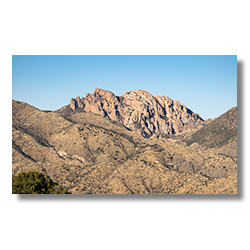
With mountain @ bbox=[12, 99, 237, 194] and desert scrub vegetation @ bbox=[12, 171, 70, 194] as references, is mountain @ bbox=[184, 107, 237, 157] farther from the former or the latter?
desert scrub vegetation @ bbox=[12, 171, 70, 194]

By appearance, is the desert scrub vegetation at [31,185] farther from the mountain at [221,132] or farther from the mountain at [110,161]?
the mountain at [221,132]

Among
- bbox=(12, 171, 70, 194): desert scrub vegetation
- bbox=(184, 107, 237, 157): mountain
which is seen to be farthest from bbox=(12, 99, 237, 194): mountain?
bbox=(184, 107, 237, 157): mountain

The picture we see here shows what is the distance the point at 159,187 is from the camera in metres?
65.7

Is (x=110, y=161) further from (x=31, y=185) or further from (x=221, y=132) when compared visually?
(x=221, y=132)

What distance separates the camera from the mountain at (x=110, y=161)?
65250 millimetres

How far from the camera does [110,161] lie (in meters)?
90.4

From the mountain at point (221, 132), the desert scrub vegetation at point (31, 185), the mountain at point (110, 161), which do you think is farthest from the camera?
the mountain at point (221, 132)

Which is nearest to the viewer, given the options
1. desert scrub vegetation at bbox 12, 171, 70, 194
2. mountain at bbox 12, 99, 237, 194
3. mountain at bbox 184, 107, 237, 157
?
desert scrub vegetation at bbox 12, 171, 70, 194

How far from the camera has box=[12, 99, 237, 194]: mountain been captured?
214 feet

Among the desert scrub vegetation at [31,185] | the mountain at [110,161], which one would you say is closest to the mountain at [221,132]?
the mountain at [110,161]

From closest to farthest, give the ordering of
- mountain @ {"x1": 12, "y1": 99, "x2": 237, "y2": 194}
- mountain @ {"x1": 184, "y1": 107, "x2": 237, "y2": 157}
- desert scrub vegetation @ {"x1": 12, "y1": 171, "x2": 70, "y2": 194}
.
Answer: desert scrub vegetation @ {"x1": 12, "y1": 171, "x2": 70, "y2": 194} → mountain @ {"x1": 12, "y1": 99, "x2": 237, "y2": 194} → mountain @ {"x1": 184, "y1": 107, "x2": 237, "y2": 157}

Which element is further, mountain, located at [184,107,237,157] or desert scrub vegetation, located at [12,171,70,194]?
mountain, located at [184,107,237,157]
